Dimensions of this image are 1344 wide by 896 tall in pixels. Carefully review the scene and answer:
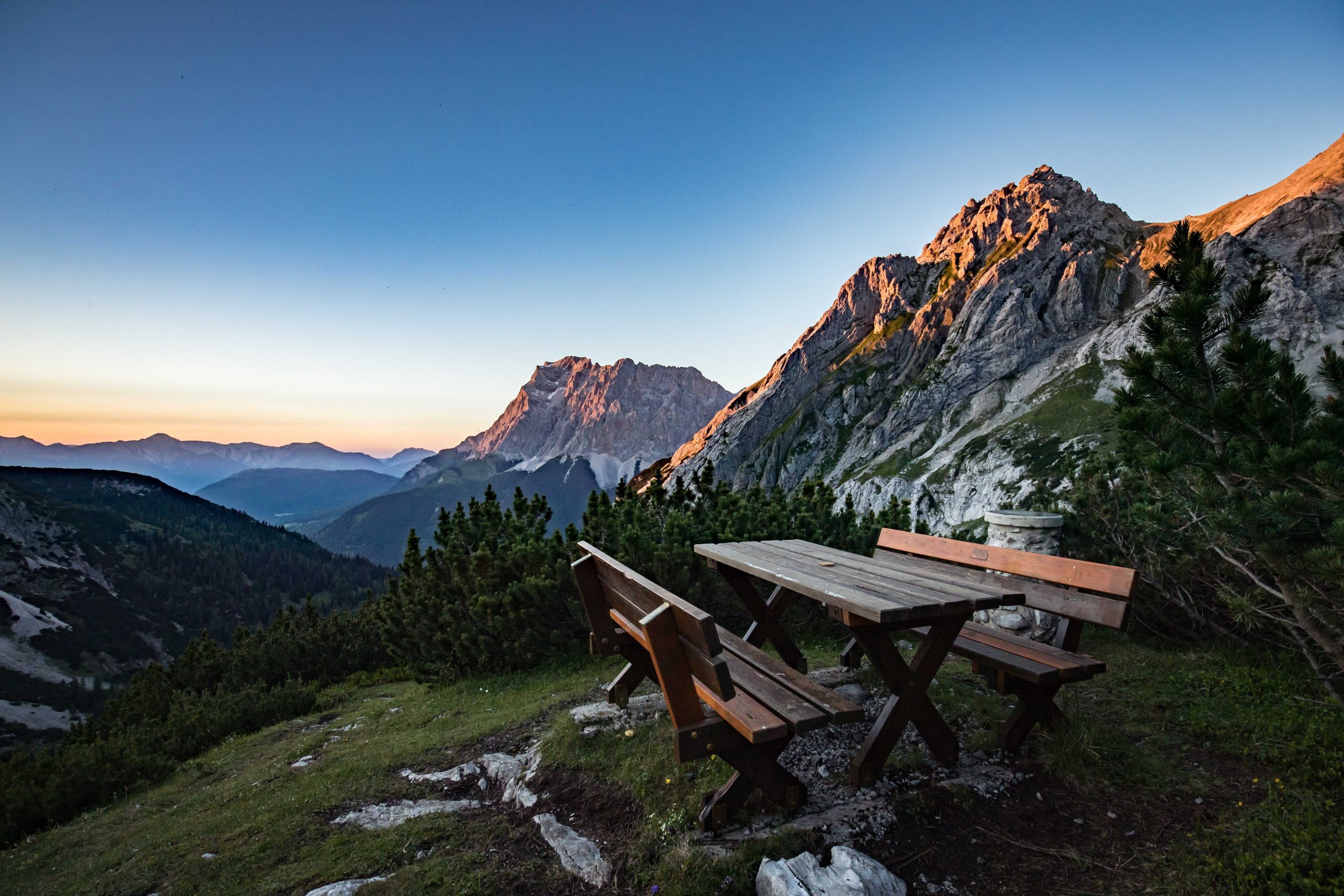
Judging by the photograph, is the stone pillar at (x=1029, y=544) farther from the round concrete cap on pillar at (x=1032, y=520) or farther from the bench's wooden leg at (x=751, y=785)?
the bench's wooden leg at (x=751, y=785)

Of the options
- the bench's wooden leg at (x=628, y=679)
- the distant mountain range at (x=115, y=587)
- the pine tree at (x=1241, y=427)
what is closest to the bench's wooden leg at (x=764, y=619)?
the bench's wooden leg at (x=628, y=679)

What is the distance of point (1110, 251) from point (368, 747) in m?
104

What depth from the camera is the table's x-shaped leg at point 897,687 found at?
145 inches

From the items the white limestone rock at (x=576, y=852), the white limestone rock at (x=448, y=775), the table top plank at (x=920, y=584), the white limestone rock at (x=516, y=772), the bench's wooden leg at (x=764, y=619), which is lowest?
the white limestone rock at (x=448, y=775)

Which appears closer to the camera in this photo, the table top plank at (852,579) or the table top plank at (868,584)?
the table top plank at (868,584)

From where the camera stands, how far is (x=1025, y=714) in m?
4.12

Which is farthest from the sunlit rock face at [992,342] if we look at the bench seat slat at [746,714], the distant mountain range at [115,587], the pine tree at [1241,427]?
the distant mountain range at [115,587]

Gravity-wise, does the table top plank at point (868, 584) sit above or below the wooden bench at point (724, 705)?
above

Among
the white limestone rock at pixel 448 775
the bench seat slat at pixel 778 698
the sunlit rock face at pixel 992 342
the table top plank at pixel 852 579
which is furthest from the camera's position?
the sunlit rock face at pixel 992 342

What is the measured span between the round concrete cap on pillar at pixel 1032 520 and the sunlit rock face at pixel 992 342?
24.6m

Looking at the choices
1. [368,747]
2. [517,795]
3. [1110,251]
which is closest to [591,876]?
[517,795]

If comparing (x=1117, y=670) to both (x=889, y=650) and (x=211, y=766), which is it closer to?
(x=889, y=650)

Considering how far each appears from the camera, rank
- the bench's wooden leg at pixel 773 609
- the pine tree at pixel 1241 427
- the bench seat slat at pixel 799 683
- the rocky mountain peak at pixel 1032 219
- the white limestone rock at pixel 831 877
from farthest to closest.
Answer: the rocky mountain peak at pixel 1032 219 → the bench's wooden leg at pixel 773 609 → the pine tree at pixel 1241 427 → the bench seat slat at pixel 799 683 → the white limestone rock at pixel 831 877

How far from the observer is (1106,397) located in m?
58.5
